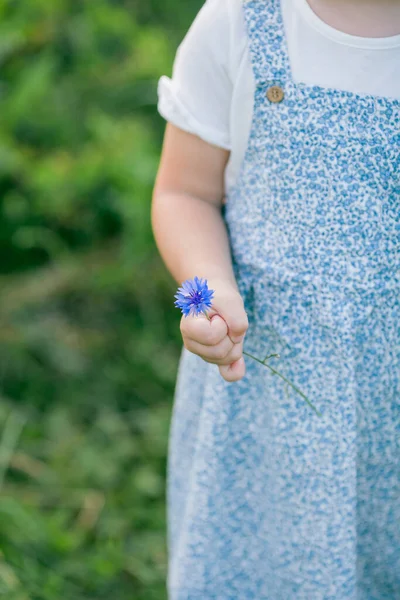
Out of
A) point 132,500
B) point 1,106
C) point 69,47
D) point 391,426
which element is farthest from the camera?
point 69,47

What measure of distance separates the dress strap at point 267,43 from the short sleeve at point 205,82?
0.04 meters

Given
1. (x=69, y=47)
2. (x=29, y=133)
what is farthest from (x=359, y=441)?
(x=69, y=47)

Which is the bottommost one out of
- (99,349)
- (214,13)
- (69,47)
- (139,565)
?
(139,565)

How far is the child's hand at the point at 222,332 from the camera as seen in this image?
895 millimetres

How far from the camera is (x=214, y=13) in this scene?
1.01m

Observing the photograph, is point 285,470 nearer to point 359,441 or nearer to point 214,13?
point 359,441

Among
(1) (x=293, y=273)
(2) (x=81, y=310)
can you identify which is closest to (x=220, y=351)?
(1) (x=293, y=273)

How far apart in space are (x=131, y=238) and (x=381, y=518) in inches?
54.0

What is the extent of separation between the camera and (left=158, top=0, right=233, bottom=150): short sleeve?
1.01 metres

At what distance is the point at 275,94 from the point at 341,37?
11 centimetres

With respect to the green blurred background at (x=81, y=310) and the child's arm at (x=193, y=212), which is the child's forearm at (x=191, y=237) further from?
the green blurred background at (x=81, y=310)

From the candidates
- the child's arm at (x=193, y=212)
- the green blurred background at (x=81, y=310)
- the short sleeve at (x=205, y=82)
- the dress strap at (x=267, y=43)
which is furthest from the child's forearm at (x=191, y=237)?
the green blurred background at (x=81, y=310)

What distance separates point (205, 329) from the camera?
89 cm

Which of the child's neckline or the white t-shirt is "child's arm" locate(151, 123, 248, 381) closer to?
the white t-shirt
